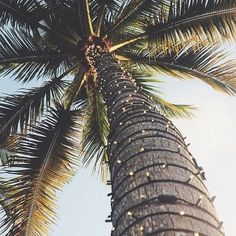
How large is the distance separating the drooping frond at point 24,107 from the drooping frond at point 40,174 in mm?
388

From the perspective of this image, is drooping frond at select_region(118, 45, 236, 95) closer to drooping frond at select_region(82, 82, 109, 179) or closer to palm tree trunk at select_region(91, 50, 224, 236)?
drooping frond at select_region(82, 82, 109, 179)

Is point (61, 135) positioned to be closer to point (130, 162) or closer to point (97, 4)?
point (97, 4)

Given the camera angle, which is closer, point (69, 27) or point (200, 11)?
point (200, 11)

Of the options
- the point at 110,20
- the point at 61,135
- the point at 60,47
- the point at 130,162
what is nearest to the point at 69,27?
the point at 60,47

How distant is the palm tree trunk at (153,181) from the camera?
2.47 metres

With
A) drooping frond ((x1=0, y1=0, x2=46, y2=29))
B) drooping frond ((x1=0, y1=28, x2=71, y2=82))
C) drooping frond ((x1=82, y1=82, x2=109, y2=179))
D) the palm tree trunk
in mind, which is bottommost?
the palm tree trunk

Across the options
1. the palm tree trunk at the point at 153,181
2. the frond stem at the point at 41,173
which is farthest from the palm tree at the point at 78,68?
the palm tree trunk at the point at 153,181

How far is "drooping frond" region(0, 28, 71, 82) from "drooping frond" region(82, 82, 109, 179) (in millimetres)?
→ 933

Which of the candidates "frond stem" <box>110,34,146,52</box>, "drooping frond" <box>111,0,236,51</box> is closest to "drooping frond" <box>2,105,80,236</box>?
"frond stem" <box>110,34,146,52</box>

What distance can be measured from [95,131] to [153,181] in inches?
209

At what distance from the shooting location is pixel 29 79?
7.79 meters

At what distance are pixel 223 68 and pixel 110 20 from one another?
92.4 inches

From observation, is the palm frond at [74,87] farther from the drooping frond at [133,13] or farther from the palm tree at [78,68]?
the drooping frond at [133,13]

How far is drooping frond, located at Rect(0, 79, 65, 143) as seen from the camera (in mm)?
7246
